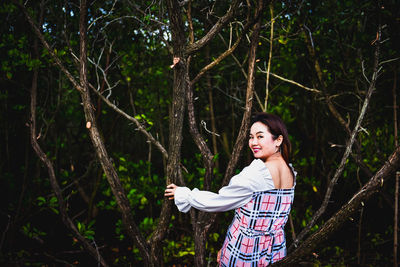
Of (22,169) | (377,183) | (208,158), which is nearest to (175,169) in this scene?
(208,158)

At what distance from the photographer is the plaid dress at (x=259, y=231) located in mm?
2086

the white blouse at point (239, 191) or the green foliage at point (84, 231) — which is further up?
the white blouse at point (239, 191)

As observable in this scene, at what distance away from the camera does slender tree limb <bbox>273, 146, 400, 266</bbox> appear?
5.73 ft

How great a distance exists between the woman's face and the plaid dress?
9.6 inches

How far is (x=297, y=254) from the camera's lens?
1.94m

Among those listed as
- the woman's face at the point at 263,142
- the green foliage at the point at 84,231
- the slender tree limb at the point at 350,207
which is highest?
the woman's face at the point at 263,142

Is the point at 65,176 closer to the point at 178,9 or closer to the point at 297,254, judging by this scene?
the point at 178,9

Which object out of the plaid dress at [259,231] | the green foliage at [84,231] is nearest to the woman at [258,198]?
the plaid dress at [259,231]

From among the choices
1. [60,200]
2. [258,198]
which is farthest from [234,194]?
[60,200]

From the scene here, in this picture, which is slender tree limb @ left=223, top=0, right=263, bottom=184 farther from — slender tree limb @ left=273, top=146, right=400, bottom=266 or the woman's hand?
slender tree limb @ left=273, top=146, right=400, bottom=266

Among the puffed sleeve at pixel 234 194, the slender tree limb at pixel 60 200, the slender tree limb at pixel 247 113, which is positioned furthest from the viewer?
the slender tree limb at pixel 60 200

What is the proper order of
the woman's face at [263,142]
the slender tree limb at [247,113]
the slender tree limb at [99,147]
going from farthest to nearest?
the slender tree limb at [247,113], the slender tree limb at [99,147], the woman's face at [263,142]

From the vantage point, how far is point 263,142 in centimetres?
215

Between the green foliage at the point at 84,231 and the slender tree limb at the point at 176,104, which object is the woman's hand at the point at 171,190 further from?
the green foliage at the point at 84,231
